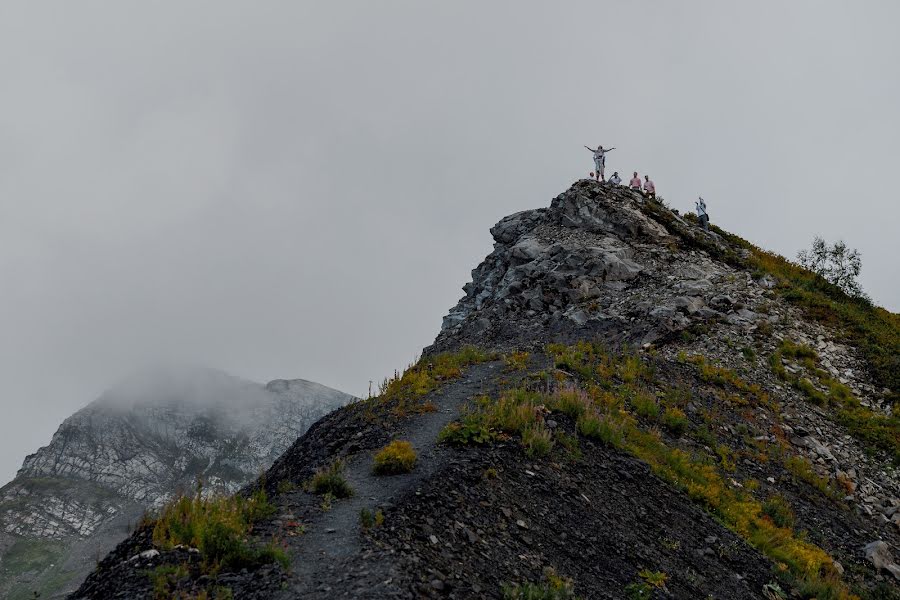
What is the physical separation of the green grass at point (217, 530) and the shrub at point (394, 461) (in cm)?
267

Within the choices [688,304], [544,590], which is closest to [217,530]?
[544,590]

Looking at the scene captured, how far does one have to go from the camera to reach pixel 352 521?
10172mm

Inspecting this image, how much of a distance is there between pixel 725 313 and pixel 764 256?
12.5 metres

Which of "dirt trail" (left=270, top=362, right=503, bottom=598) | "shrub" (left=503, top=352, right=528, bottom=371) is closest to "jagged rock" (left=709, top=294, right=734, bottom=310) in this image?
"shrub" (left=503, top=352, right=528, bottom=371)

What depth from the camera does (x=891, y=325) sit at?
31391mm

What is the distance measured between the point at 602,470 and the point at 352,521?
22.3ft

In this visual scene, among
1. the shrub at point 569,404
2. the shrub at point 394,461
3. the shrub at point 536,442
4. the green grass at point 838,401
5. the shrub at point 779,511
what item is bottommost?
the shrub at point 779,511

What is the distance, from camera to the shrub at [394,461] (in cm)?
1255

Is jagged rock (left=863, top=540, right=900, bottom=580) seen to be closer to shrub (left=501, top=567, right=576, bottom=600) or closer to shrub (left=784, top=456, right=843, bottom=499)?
shrub (left=784, top=456, right=843, bottom=499)

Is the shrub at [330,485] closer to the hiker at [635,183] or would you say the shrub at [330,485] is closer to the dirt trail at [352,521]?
the dirt trail at [352,521]

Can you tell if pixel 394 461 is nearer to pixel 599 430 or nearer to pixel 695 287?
pixel 599 430

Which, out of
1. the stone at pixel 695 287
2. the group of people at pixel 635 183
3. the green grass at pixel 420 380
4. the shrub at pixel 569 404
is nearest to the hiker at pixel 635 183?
the group of people at pixel 635 183

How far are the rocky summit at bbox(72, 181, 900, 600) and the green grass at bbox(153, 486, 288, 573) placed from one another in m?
0.03

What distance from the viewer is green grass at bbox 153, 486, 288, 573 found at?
8.62 m
